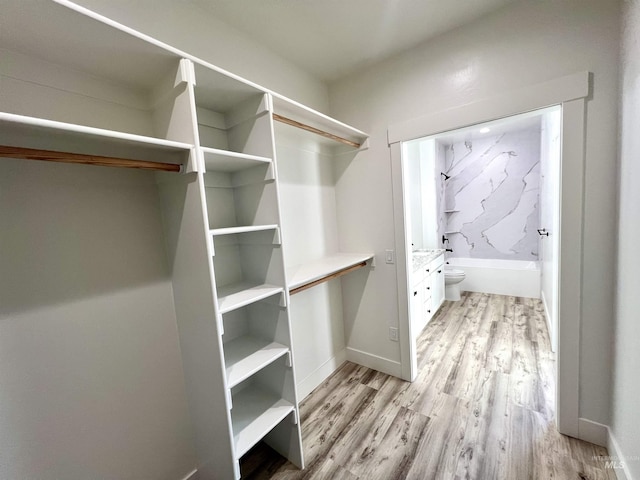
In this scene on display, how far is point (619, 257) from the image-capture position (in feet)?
4.42

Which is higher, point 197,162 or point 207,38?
point 207,38

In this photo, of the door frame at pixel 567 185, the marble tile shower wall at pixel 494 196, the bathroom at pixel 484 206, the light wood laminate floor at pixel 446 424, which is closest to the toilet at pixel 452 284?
the bathroom at pixel 484 206

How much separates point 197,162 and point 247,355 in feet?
3.32

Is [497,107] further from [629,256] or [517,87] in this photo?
[629,256]

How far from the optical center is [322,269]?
6.13 ft

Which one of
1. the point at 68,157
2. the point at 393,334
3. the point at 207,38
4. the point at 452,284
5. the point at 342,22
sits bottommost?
the point at 452,284

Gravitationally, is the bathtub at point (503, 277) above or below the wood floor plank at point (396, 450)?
above

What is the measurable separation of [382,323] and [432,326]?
1.30 m

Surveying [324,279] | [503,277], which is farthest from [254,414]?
[503,277]

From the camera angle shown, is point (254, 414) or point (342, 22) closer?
point (254, 414)

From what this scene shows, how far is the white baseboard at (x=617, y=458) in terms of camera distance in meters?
1.26

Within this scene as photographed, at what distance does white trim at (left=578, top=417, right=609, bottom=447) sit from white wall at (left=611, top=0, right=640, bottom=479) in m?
0.17

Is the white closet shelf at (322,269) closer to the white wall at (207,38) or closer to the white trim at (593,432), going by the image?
the white wall at (207,38)

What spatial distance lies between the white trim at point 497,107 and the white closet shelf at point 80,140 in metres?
1.62
